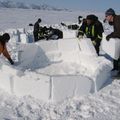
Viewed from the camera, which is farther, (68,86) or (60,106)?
(68,86)

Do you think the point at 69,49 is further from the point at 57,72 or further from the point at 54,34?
the point at 54,34

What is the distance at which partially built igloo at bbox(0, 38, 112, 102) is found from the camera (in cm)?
631

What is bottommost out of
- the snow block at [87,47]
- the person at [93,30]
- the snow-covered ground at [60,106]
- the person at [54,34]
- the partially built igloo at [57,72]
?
the person at [54,34]

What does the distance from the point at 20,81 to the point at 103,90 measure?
164cm

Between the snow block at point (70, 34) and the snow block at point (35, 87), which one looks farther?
the snow block at point (70, 34)

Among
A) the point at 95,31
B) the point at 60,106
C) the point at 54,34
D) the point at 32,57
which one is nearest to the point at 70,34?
the point at 54,34

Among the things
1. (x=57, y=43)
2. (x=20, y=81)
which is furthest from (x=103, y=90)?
(x=57, y=43)

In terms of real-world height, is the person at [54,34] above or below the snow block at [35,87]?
below

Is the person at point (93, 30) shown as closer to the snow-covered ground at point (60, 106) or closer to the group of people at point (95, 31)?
the group of people at point (95, 31)

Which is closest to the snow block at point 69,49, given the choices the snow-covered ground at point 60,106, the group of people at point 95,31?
the group of people at point 95,31

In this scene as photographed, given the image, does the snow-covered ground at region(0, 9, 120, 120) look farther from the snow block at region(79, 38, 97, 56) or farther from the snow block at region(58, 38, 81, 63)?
the snow block at region(58, 38, 81, 63)

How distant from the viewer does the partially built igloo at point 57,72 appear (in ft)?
20.7

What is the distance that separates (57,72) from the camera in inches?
332

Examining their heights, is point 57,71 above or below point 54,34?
above
